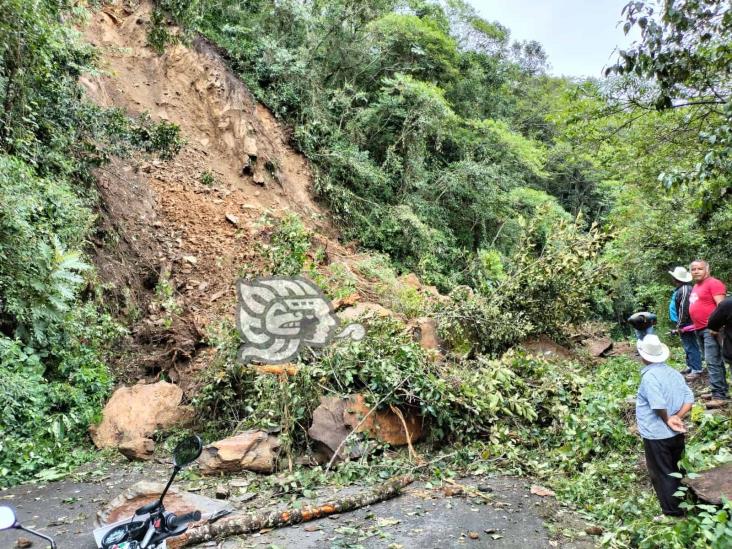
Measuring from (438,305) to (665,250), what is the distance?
225 inches

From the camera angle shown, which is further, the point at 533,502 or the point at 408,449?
the point at 408,449

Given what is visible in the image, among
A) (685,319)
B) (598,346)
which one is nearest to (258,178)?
(598,346)

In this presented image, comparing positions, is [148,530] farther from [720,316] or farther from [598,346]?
[598,346]

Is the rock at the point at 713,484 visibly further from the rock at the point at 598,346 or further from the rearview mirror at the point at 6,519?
the rock at the point at 598,346

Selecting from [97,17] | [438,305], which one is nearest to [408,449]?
[438,305]

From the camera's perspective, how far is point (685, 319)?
6.33 m

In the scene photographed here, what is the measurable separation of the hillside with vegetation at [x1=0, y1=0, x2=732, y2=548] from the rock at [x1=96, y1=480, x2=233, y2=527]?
2.57 ft

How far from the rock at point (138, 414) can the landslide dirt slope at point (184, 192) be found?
1.03 meters

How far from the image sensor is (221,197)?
437 inches

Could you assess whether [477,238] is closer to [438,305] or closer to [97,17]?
[438,305]

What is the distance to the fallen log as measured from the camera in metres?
3.57

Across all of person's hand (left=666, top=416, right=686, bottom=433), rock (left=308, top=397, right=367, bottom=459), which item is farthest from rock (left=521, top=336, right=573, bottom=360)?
person's hand (left=666, top=416, right=686, bottom=433)

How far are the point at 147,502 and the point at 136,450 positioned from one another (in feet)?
5.90

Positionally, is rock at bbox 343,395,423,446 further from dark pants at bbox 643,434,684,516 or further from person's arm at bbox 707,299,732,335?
person's arm at bbox 707,299,732,335
